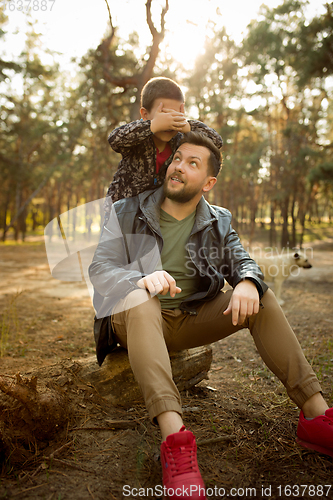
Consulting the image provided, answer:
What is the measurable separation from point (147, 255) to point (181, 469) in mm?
1252

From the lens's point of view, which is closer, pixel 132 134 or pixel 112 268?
pixel 112 268

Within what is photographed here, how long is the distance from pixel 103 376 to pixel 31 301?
4574 millimetres

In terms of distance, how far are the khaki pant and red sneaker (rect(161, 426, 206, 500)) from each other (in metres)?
0.14

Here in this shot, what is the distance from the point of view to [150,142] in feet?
8.87

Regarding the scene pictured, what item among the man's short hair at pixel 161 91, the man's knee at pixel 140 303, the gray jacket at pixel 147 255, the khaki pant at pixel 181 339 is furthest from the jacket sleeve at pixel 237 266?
the man's short hair at pixel 161 91

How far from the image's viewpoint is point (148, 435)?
216 cm

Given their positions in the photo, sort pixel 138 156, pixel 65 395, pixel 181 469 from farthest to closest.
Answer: pixel 138 156 < pixel 65 395 < pixel 181 469

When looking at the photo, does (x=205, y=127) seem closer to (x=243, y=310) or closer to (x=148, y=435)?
(x=243, y=310)

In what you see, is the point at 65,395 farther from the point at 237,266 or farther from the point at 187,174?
the point at 187,174

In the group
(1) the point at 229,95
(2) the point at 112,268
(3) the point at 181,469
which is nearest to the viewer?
(3) the point at 181,469

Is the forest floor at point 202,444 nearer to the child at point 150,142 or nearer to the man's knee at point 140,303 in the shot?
the man's knee at point 140,303

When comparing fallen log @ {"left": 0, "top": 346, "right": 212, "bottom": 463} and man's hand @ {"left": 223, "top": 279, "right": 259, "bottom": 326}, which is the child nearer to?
man's hand @ {"left": 223, "top": 279, "right": 259, "bottom": 326}

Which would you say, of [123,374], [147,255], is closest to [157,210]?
[147,255]

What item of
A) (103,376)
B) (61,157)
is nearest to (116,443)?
(103,376)
